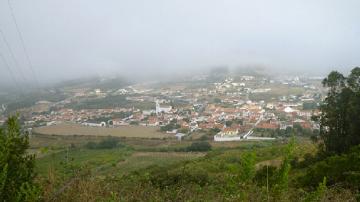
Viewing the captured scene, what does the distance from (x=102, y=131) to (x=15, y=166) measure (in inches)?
1912

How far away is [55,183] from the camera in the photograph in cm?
489

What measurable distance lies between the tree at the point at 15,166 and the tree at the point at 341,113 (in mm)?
15900

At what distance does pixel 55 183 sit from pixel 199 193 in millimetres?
1889

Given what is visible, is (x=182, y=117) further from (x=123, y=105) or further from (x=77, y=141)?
(x=77, y=141)

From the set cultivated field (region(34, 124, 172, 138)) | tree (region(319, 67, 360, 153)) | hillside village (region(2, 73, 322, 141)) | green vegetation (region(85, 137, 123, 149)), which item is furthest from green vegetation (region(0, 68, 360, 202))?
hillside village (region(2, 73, 322, 141))

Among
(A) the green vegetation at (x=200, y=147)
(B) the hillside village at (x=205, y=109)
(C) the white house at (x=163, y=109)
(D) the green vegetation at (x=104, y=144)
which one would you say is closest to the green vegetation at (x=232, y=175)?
(A) the green vegetation at (x=200, y=147)

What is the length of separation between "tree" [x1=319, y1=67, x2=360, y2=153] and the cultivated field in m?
30.5

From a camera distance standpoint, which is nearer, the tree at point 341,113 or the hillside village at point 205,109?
the tree at point 341,113

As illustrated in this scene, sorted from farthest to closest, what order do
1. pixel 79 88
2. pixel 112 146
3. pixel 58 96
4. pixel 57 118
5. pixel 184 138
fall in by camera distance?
pixel 79 88 < pixel 58 96 < pixel 57 118 < pixel 184 138 < pixel 112 146

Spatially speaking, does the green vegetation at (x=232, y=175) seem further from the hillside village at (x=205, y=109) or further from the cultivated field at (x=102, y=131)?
the hillside village at (x=205, y=109)

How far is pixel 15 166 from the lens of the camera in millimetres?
4418

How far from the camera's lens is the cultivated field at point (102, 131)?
48812mm

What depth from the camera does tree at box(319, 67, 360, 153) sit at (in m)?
17.8

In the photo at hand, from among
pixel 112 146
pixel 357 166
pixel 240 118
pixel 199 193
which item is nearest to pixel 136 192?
pixel 199 193
